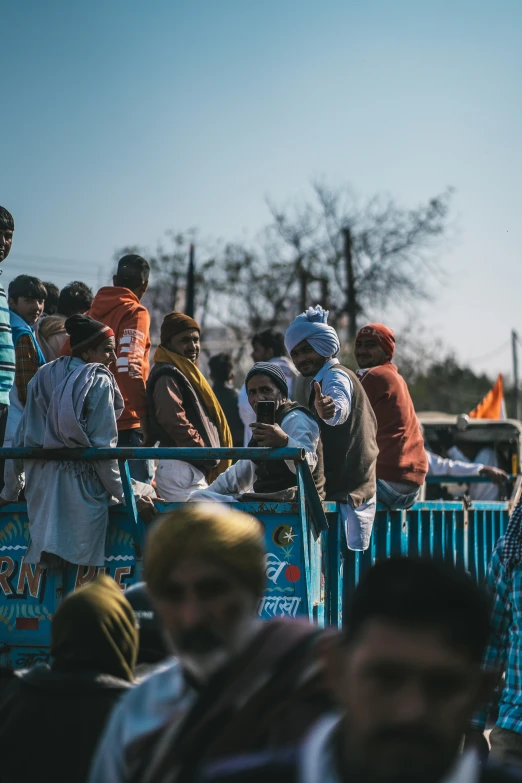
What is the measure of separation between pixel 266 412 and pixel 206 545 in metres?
3.44

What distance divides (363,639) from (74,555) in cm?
394

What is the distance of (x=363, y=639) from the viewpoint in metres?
1.52

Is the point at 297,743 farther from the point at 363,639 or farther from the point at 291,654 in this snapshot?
the point at 363,639

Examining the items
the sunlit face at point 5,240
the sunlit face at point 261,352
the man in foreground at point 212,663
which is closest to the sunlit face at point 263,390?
the sunlit face at point 5,240

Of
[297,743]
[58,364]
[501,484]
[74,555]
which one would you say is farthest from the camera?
[501,484]

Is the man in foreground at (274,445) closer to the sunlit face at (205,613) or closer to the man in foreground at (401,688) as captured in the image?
the sunlit face at (205,613)

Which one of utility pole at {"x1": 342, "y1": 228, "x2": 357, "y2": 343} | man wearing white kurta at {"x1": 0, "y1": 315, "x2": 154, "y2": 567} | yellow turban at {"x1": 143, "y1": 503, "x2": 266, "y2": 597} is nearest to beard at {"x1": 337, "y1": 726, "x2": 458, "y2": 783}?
yellow turban at {"x1": 143, "y1": 503, "x2": 266, "y2": 597}

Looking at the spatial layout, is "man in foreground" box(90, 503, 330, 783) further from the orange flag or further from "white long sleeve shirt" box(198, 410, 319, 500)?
the orange flag

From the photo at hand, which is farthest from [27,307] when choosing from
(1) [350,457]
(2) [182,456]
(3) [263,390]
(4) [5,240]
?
(1) [350,457]

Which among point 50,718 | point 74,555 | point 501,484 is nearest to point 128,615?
point 50,718

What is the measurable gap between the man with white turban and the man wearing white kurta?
1062mm

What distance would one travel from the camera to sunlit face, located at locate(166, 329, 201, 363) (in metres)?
6.74

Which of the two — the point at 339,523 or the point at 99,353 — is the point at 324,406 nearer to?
the point at 339,523

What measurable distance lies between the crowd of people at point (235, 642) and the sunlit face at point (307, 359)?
195 mm
